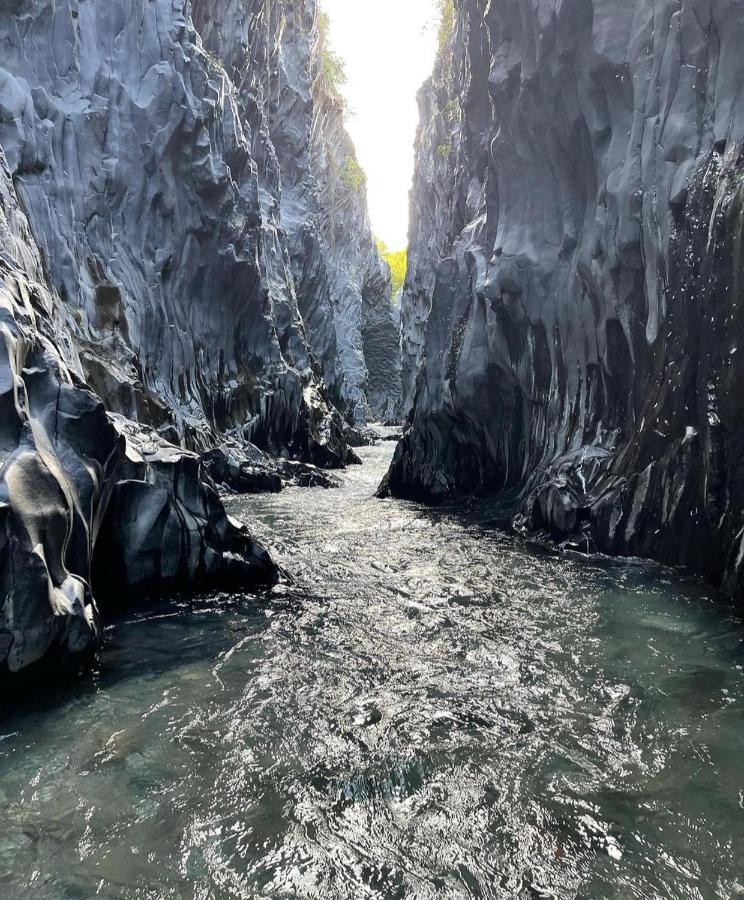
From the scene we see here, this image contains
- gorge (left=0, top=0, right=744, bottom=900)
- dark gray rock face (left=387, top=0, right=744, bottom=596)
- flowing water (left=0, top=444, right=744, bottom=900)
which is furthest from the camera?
dark gray rock face (left=387, top=0, right=744, bottom=596)

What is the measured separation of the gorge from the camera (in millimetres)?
3945

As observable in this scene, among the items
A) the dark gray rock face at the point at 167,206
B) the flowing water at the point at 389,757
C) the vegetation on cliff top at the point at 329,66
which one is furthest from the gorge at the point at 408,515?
the vegetation on cliff top at the point at 329,66

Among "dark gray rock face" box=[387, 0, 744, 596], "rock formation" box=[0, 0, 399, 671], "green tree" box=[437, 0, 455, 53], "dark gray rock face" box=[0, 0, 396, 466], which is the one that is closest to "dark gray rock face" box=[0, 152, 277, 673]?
"rock formation" box=[0, 0, 399, 671]

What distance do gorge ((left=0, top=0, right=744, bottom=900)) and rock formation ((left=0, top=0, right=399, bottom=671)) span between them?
77 millimetres

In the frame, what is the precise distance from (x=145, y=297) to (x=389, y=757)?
67.0ft

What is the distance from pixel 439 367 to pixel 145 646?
17.4 meters

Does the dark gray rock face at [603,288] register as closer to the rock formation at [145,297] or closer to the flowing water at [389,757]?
the flowing water at [389,757]

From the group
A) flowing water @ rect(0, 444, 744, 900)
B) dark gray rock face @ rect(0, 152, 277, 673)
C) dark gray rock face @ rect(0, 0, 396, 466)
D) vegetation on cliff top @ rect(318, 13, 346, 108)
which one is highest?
vegetation on cliff top @ rect(318, 13, 346, 108)

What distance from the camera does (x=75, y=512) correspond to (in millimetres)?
6586

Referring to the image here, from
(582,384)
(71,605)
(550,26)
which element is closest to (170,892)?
(71,605)

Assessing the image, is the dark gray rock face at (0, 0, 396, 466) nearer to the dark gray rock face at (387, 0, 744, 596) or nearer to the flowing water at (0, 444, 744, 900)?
the dark gray rock face at (387, 0, 744, 596)

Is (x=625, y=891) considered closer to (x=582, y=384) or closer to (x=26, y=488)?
(x=26, y=488)

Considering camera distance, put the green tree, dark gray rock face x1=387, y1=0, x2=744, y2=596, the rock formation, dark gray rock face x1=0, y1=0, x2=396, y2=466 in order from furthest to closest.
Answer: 1. the green tree
2. dark gray rock face x1=0, y1=0, x2=396, y2=466
3. dark gray rock face x1=387, y1=0, x2=744, y2=596
4. the rock formation

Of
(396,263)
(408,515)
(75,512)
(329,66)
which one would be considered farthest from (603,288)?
(396,263)
